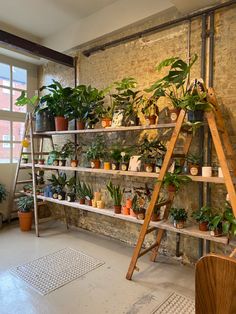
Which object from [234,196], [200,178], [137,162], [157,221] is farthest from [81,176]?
[234,196]

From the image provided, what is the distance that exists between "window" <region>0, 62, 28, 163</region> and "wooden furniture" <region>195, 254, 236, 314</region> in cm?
406

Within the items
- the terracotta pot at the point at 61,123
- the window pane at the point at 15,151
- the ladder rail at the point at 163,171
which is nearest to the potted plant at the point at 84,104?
the terracotta pot at the point at 61,123

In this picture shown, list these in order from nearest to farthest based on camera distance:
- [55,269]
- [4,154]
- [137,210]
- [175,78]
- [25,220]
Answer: [175,78], [55,269], [137,210], [25,220], [4,154]

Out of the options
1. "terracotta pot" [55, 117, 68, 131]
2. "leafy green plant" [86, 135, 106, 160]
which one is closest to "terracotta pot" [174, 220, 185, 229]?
"leafy green plant" [86, 135, 106, 160]

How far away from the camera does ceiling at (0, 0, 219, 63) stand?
2.99m

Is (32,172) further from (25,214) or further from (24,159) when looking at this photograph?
(25,214)

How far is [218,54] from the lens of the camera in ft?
8.23

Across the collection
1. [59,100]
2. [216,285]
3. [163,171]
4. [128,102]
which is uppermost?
[59,100]

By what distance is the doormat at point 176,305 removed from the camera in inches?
75.3

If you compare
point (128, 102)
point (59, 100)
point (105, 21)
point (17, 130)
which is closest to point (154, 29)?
point (105, 21)

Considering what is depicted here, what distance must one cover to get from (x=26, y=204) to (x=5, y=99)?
6.12 ft

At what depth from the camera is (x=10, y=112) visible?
4.20 metres

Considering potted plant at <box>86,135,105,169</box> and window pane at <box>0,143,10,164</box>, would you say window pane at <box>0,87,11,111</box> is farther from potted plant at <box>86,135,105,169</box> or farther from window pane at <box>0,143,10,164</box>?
potted plant at <box>86,135,105,169</box>

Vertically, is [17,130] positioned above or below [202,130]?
above
